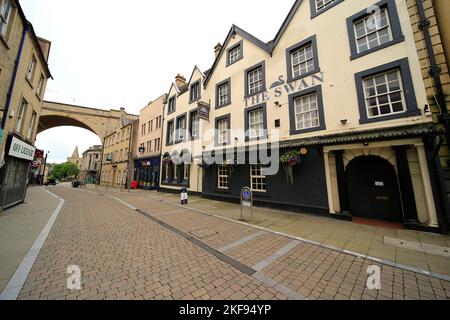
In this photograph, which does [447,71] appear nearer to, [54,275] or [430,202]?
[430,202]

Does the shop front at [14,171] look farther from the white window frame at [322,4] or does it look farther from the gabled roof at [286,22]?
the white window frame at [322,4]

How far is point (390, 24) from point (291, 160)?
7.17 metres

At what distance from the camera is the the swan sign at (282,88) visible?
903 cm

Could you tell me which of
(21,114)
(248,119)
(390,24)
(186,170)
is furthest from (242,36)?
(21,114)

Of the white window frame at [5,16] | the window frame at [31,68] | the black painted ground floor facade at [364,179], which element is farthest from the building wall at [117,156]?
the black painted ground floor facade at [364,179]

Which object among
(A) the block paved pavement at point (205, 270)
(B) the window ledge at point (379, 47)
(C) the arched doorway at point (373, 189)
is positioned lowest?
(A) the block paved pavement at point (205, 270)

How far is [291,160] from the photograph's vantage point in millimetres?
8602

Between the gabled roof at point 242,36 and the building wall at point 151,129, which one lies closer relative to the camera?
the gabled roof at point 242,36

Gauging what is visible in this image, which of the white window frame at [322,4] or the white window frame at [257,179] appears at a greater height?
the white window frame at [322,4]

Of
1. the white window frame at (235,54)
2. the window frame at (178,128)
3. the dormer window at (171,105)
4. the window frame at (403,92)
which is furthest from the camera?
the dormer window at (171,105)

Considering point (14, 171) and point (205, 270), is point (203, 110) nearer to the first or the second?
point (14, 171)

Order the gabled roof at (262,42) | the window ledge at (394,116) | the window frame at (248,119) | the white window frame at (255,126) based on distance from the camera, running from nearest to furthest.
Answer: the window ledge at (394,116) → the gabled roof at (262,42) → the window frame at (248,119) → the white window frame at (255,126)

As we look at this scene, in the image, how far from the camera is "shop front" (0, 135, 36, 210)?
8500 millimetres

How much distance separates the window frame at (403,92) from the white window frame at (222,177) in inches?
338
